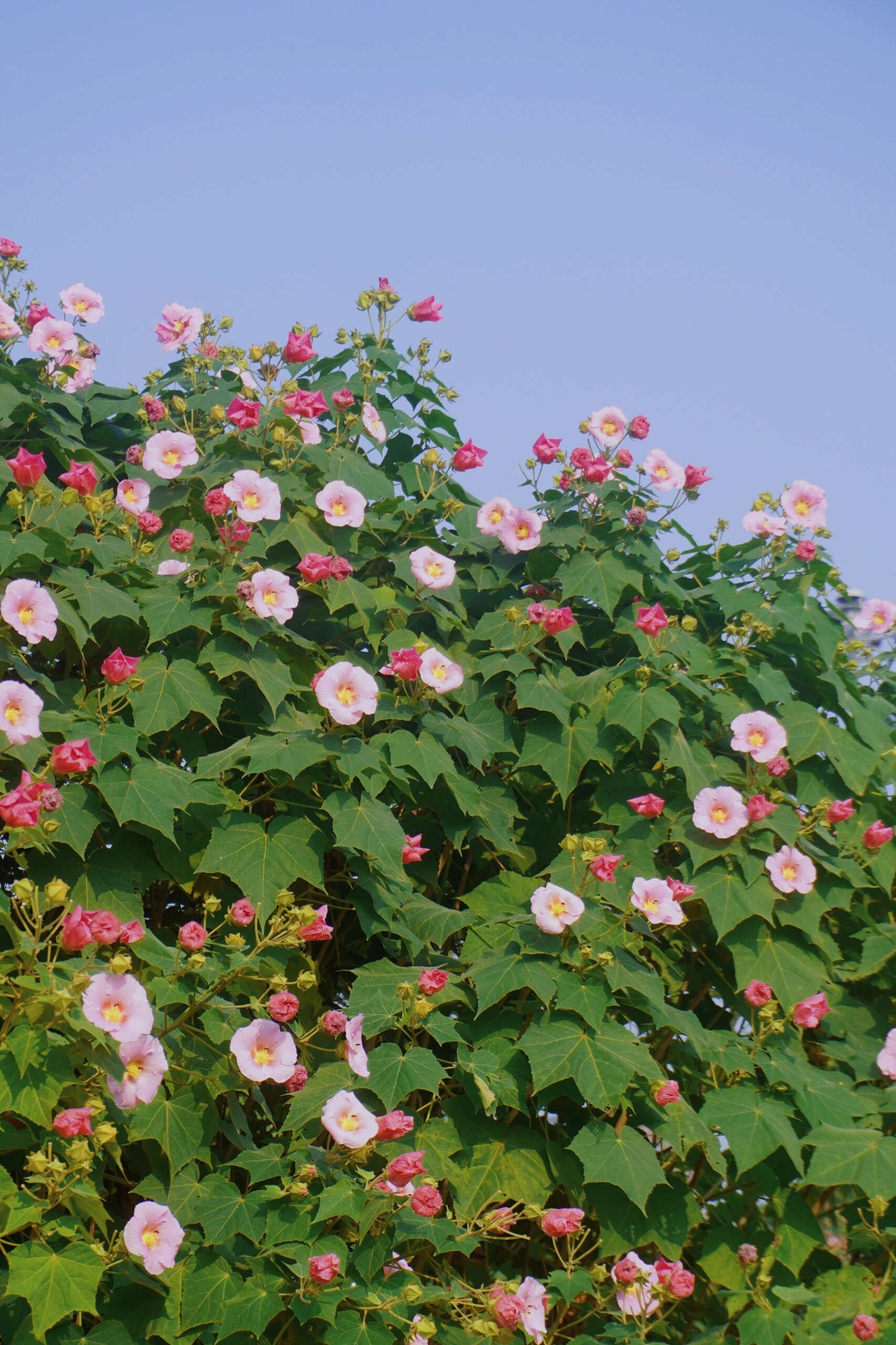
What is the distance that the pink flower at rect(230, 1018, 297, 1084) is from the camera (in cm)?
309

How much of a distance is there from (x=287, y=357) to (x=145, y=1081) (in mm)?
2565

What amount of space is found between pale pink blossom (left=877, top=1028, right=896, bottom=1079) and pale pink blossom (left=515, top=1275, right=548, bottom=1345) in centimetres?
135

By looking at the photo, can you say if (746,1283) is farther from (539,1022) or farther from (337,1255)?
(337,1255)

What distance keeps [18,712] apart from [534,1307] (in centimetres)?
202

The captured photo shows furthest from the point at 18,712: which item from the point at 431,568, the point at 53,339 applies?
the point at 53,339

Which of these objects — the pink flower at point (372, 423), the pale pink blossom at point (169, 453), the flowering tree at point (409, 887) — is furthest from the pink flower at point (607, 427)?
the pale pink blossom at point (169, 453)

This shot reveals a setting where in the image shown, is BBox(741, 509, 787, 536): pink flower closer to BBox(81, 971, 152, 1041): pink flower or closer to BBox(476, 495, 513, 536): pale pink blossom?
BBox(476, 495, 513, 536): pale pink blossom

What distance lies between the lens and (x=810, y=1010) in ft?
12.6

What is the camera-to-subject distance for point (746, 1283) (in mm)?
3684

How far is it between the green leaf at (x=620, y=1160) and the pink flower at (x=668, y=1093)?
0.11 m

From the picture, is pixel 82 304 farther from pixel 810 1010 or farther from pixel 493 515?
pixel 810 1010

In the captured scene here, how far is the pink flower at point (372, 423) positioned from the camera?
462cm

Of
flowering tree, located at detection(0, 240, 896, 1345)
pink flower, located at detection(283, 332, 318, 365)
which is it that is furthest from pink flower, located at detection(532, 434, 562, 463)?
pink flower, located at detection(283, 332, 318, 365)

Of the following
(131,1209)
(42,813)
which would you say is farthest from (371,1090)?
(42,813)
